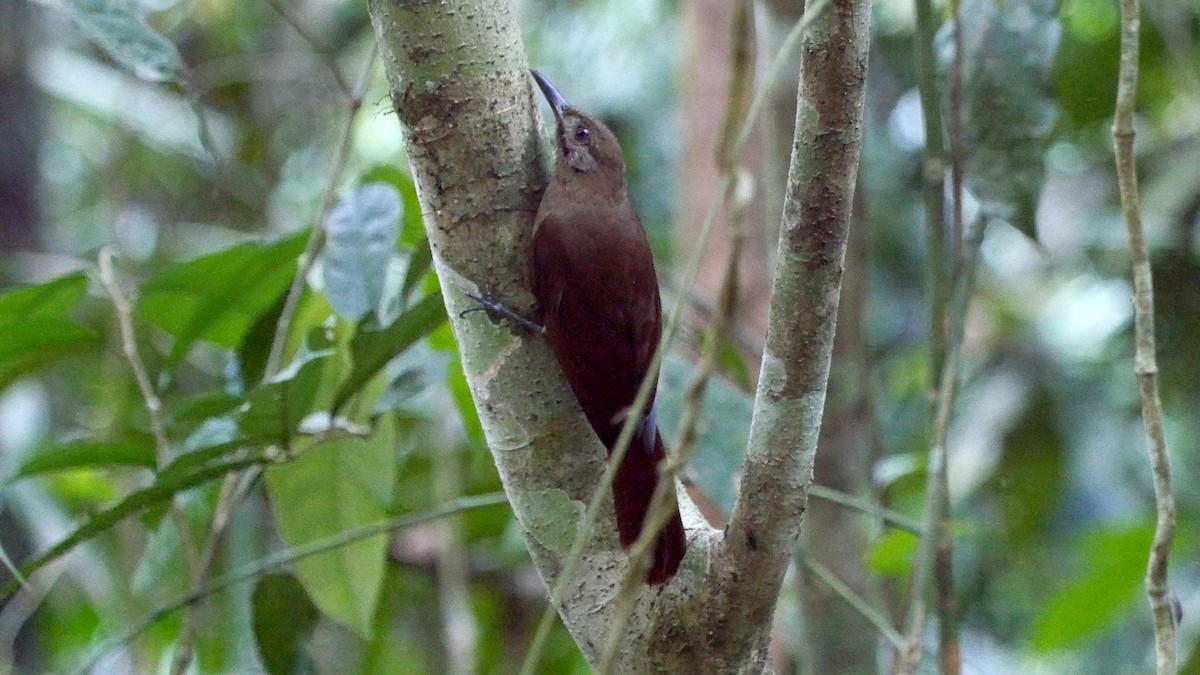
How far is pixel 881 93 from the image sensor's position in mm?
4570

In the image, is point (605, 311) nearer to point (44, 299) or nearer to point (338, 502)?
point (338, 502)

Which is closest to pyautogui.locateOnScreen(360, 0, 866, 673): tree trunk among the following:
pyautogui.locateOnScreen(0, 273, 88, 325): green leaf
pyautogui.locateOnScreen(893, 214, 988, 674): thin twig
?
pyautogui.locateOnScreen(893, 214, 988, 674): thin twig

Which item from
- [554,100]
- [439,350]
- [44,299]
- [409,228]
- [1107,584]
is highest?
[554,100]

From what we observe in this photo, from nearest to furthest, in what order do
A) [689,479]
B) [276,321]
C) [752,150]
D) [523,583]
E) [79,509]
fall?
Result: 1. [689,479]
2. [276,321]
3. [79,509]
4. [752,150]
5. [523,583]

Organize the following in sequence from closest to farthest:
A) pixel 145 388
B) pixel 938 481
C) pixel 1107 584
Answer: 1. pixel 938 481
2. pixel 145 388
3. pixel 1107 584

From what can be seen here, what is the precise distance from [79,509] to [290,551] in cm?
123

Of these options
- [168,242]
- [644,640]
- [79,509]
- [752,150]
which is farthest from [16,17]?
[644,640]

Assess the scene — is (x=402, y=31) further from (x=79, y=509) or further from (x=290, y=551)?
(x=79, y=509)

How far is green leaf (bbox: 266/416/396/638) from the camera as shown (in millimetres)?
2039

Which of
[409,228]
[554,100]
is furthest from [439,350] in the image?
[554,100]

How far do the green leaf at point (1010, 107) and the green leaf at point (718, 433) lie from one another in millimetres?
465

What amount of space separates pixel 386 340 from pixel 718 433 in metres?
0.51

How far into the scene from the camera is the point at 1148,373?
1338 mm

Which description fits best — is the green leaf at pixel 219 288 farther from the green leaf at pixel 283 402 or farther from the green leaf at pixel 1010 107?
the green leaf at pixel 1010 107
